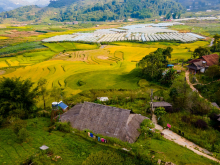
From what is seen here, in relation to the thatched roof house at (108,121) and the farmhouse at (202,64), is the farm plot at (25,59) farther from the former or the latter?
the farmhouse at (202,64)

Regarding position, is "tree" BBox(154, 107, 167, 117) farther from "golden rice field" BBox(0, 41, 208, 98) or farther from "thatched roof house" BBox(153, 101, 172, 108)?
"golden rice field" BBox(0, 41, 208, 98)

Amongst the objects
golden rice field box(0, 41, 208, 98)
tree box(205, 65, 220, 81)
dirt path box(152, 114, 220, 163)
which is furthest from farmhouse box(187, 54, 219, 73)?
dirt path box(152, 114, 220, 163)

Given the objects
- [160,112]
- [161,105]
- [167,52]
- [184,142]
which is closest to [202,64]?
[167,52]

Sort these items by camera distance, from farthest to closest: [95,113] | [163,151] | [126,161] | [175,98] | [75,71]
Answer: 1. [75,71]
2. [175,98]
3. [95,113]
4. [163,151]
5. [126,161]

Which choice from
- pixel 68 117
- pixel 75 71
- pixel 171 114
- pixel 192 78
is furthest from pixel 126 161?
Result: pixel 75 71

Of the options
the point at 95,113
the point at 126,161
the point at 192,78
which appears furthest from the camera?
the point at 192,78

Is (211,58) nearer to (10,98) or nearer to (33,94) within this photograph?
(33,94)

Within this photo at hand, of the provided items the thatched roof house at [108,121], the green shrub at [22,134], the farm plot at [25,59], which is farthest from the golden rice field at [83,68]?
the green shrub at [22,134]
